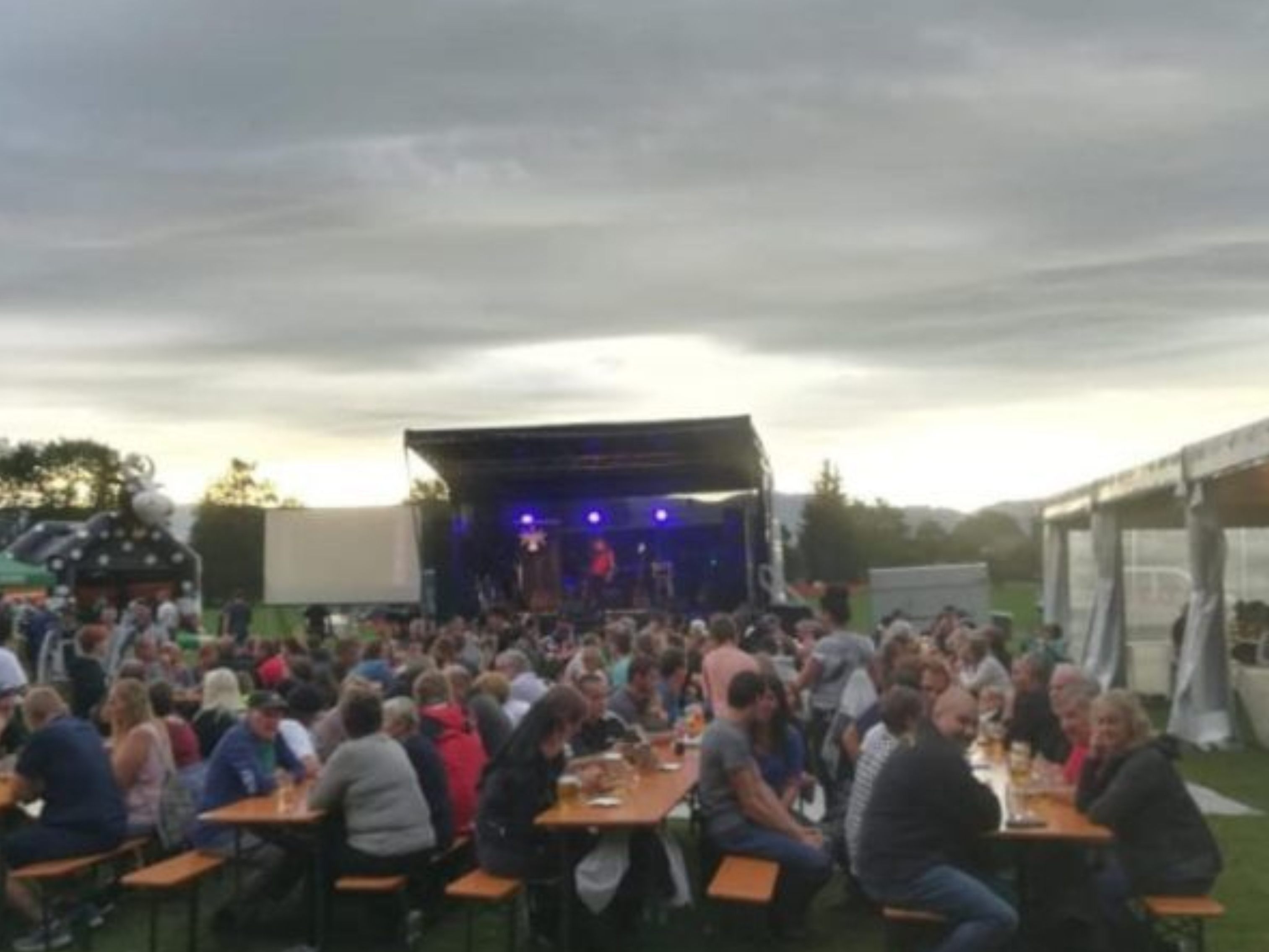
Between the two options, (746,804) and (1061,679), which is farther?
(1061,679)

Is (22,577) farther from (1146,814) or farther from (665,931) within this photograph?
(1146,814)

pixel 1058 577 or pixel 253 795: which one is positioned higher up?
pixel 1058 577

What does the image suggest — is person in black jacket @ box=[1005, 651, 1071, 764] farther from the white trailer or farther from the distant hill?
the distant hill

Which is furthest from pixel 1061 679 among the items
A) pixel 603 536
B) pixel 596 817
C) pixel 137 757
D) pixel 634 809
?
pixel 603 536

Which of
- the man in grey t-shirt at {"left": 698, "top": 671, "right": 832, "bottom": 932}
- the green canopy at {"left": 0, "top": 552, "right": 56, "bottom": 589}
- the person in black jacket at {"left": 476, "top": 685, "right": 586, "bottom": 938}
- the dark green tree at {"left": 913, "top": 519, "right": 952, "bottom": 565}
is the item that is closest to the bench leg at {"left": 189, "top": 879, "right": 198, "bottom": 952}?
the person in black jacket at {"left": 476, "top": 685, "right": 586, "bottom": 938}

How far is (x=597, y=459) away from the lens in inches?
795

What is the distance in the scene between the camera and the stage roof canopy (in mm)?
19312

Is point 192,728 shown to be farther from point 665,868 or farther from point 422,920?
point 665,868

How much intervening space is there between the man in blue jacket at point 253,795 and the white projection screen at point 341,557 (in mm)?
12606

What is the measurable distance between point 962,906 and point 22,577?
2771 cm

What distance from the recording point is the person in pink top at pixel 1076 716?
745 centimetres

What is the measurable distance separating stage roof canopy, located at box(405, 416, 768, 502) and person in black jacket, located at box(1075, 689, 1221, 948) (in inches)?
499

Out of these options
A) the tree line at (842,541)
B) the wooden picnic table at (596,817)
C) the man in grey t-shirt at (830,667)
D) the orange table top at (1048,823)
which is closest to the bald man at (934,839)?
the orange table top at (1048,823)

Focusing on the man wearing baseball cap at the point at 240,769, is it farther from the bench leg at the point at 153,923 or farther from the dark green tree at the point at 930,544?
the dark green tree at the point at 930,544
